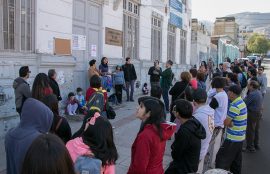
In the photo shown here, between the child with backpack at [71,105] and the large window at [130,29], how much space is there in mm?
4936

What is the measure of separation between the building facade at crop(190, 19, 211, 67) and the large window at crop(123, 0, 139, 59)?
43.5 ft

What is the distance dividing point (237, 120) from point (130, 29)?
9.84m

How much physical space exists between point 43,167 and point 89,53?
10.1 m

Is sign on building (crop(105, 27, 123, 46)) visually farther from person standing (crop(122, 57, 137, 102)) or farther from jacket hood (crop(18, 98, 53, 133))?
jacket hood (crop(18, 98, 53, 133))

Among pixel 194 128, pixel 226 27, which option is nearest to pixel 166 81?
pixel 194 128

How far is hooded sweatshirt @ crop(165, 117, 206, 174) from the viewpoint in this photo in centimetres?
387

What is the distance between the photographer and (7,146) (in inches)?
116

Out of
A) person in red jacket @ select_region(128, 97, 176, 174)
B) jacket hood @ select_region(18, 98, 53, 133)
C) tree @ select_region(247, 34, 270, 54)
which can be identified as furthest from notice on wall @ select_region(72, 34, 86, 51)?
tree @ select_region(247, 34, 270, 54)

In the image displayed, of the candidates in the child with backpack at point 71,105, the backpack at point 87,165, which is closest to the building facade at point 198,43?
the child with backpack at point 71,105

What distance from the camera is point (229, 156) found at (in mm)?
5609

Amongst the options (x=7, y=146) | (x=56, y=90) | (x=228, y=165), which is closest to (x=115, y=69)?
(x=56, y=90)

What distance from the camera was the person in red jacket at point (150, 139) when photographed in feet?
11.2

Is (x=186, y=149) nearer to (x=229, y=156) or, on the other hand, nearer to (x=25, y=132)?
(x=25, y=132)

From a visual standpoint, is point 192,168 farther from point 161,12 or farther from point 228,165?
point 161,12
